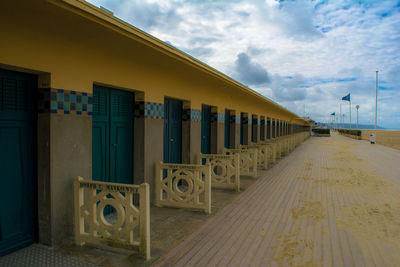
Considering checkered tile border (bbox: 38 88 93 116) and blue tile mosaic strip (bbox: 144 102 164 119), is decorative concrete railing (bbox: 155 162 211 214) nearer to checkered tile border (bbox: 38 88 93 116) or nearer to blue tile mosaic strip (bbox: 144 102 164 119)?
blue tile mosaic strip (bbox: 144 102 164 119)

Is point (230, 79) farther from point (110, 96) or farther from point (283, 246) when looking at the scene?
point (283, 246)

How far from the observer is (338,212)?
191 inches

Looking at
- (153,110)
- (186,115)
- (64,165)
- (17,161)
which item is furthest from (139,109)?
(17,161)

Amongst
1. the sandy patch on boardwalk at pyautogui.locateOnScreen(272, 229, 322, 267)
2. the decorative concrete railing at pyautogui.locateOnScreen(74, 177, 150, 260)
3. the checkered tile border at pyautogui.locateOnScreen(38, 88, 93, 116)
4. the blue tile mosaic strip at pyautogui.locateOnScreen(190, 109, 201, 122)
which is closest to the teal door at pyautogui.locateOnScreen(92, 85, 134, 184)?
the checkered tile border at pyautogui.locateOnScreen(38, 88, 93, 116)

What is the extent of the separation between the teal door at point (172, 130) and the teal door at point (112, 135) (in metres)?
1.35

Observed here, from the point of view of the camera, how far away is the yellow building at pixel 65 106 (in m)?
2.99

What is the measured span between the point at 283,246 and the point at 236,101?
26.3 feet

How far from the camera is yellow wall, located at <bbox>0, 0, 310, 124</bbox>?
2816 millimetres

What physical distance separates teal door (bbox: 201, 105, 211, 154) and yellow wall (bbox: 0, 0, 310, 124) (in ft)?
8.53

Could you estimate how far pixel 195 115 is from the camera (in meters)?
7.24

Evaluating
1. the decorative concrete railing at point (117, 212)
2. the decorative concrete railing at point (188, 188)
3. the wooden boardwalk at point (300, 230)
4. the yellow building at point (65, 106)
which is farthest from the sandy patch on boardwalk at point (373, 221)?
the yellow building at point (65, 106)

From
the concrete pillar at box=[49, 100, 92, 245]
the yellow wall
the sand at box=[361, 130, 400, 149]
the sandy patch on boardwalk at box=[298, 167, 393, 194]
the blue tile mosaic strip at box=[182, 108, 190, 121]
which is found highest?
the yellow wall

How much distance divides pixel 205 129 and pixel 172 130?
202 centimetres

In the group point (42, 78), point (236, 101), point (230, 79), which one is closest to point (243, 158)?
point (230, 79)
